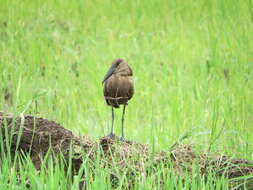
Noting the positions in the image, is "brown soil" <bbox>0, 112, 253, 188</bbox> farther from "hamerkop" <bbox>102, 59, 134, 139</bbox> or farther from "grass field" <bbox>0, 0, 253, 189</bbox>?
"hamerkop" <bbox>102, 59, 134, 139</bbox>

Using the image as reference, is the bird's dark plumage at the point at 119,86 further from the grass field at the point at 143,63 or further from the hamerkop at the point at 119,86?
the grass field at the point at 143,63

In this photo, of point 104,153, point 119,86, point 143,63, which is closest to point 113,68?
point 119,86

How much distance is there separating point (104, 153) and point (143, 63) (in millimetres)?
3310

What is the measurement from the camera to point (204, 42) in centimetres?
734

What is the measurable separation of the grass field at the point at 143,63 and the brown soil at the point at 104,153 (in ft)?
1.58

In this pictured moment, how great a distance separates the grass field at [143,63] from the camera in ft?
17.1

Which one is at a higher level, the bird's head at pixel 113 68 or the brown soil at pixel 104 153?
the bird's head at pixel 113 68

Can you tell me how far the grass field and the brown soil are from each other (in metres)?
0.48

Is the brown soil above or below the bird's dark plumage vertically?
below

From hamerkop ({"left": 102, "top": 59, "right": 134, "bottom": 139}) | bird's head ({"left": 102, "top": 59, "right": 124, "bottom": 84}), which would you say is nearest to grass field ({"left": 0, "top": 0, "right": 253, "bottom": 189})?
hamerkop ({"left": 102, "top": 59, "right": 134, "bottom": 139})

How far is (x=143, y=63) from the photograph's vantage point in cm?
669

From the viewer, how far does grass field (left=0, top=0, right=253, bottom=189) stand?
17.1ft

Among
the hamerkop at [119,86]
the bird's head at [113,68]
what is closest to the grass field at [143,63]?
the hamerkop at [119,86]

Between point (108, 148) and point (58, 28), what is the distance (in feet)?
15.2
